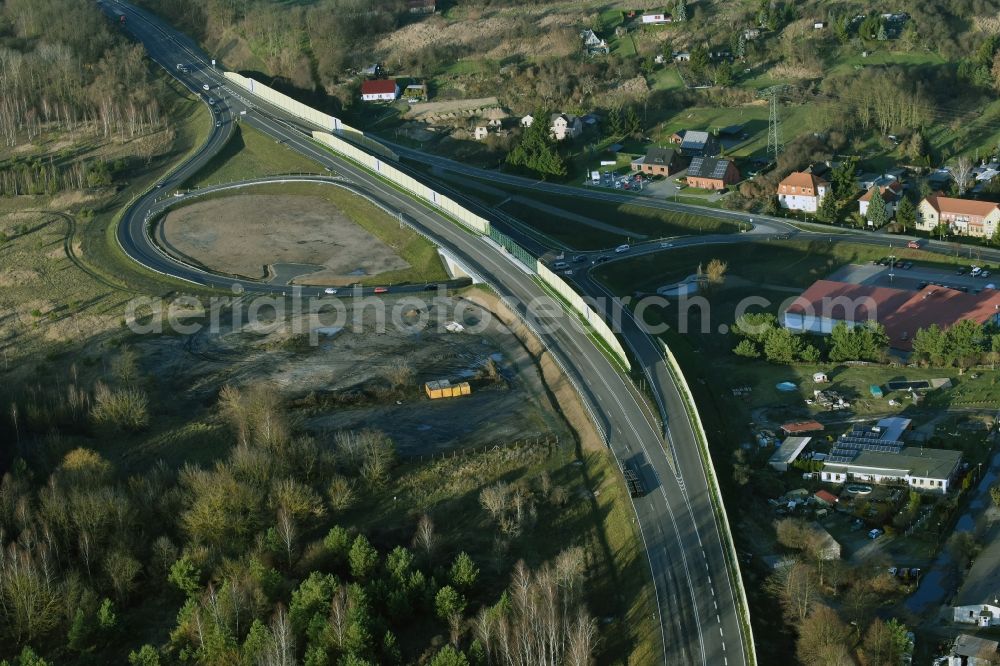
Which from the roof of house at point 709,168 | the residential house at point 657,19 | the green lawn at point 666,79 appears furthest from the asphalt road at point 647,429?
the residential house at point 657,19

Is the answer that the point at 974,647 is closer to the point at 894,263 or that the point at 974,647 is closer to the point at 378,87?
the point at 894,263

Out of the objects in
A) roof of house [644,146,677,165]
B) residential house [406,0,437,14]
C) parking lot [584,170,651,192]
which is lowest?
parking lot [584,170,651,192]

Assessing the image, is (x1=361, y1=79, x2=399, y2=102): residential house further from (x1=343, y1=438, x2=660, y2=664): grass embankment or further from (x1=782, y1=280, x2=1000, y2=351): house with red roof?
(x1=343, y1=438, x2=660, y2=664): grass embankment

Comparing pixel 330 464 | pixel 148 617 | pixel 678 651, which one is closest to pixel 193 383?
pixel 330 464

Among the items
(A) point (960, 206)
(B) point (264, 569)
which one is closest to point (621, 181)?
(A) point (960, 206)

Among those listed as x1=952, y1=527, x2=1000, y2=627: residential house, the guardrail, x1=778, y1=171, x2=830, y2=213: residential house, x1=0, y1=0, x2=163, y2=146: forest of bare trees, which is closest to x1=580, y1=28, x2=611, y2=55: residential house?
x1=778, y1=171, x2=830, y2=213: residential house
